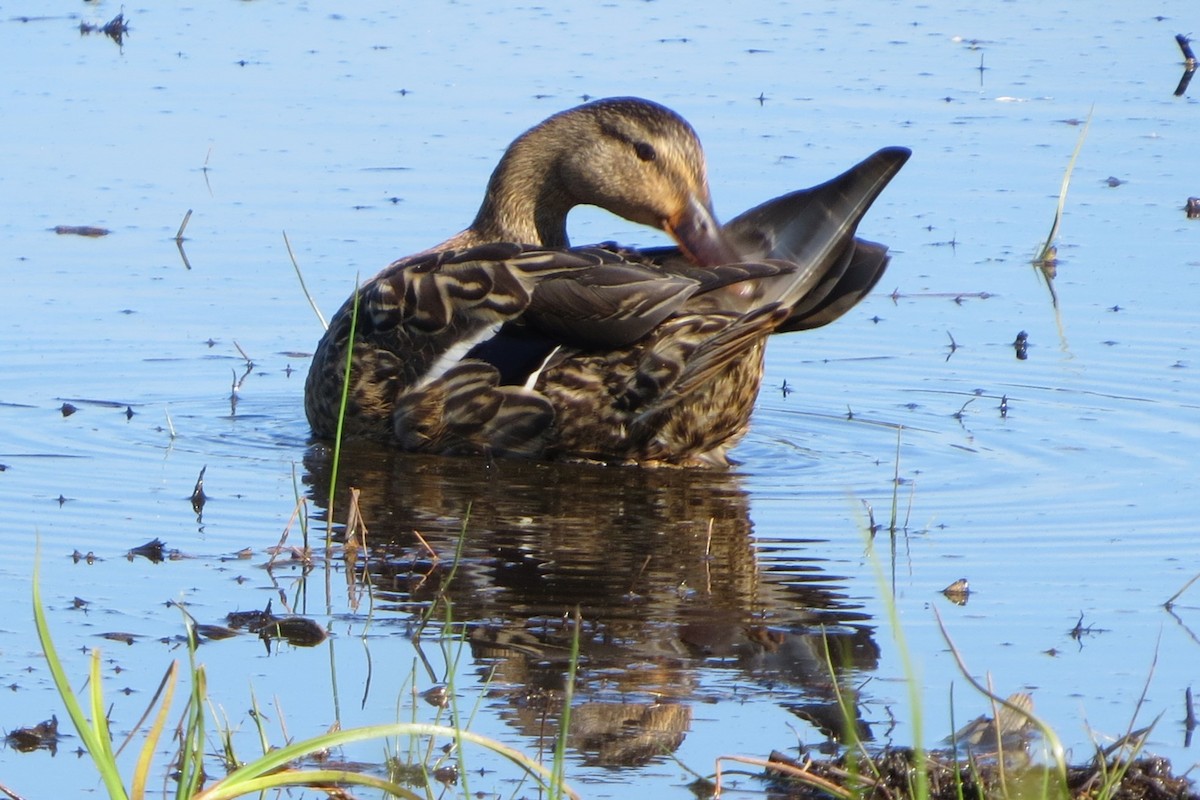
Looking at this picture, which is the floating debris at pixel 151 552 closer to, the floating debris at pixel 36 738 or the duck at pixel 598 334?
the duck at pixel 598 334

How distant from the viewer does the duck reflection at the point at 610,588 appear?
4586 millimetres

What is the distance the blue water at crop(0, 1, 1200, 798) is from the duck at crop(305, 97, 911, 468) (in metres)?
0.17

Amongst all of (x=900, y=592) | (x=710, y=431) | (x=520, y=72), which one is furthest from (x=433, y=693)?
(x=520, y=72)

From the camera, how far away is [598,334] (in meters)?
6.64

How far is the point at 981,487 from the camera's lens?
6766mm

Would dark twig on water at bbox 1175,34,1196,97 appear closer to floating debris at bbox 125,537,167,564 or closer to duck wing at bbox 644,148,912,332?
duck wing at bbox 644,148,912,332

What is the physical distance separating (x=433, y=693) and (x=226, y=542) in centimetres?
154

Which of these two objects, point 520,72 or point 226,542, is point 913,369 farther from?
point 520,72

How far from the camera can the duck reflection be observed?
15.0ft

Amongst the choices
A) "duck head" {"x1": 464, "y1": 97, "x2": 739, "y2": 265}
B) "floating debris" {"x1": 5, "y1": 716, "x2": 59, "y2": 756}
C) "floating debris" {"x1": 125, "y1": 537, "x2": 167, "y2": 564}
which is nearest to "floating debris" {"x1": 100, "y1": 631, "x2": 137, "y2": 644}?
"floating debris" {"x1": 5, "y1": 716, "x2": 59, "y2": 756}

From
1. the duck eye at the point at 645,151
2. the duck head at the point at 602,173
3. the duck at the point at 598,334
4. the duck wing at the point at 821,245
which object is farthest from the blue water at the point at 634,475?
the duck eye at the point at 645,151

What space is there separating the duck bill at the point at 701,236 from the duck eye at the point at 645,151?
9.2 inches

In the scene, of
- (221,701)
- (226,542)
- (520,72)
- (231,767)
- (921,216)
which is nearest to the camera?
(231,767)

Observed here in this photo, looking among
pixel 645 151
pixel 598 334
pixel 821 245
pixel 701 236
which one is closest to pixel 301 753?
pixel 598 334
